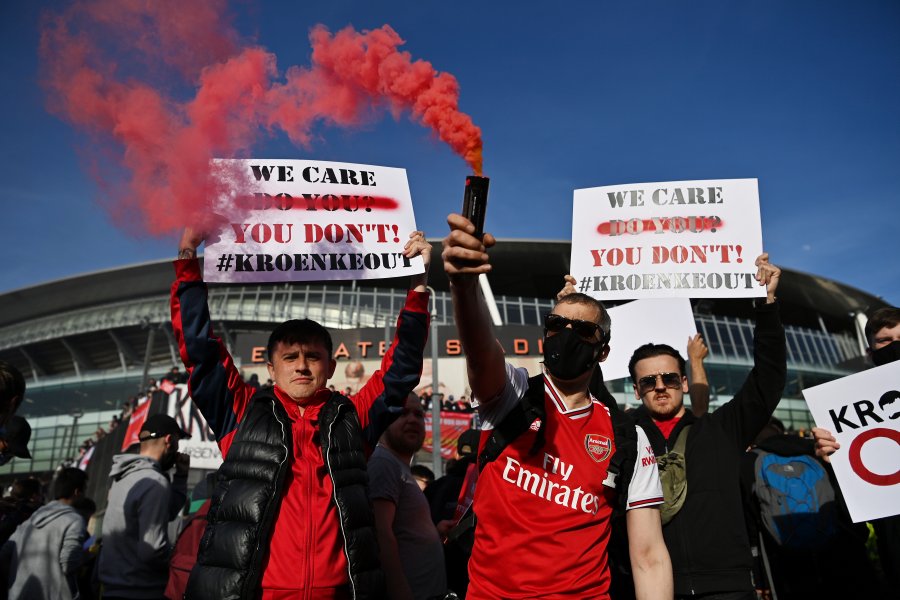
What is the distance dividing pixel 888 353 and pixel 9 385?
4767mm

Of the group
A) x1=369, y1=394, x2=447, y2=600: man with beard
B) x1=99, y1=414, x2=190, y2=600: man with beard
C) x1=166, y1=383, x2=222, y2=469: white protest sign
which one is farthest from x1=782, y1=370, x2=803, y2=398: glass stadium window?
x1=99, y1=414, x2=190, y2=600: man with beard

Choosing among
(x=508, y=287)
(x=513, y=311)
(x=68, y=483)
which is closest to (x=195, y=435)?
(x=68, y=483)

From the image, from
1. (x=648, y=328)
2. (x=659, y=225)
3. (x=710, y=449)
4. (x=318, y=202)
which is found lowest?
(x=710, y=449)

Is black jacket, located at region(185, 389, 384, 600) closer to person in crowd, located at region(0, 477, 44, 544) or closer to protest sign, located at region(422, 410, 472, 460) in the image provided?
person in crowd, located at region(0, 477, 44, 544)

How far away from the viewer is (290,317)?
41.6 meters

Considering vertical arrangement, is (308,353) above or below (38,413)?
below

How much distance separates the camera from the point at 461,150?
10.3 feet

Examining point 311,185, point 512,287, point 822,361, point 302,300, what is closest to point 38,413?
point 302,300

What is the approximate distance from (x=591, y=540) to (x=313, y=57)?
3297mm

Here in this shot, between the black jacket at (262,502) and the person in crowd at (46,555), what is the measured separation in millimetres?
2767

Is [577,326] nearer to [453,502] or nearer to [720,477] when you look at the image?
[720,477]

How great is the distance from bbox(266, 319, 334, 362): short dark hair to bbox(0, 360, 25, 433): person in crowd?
1.28 m

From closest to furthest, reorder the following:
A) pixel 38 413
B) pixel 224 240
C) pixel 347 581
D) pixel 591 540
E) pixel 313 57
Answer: pixel 591 540, pixel 347 581, pixel 224 240, pixel 313 57, pixel 38 413

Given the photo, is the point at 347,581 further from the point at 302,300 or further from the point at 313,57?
the point at 302,300
